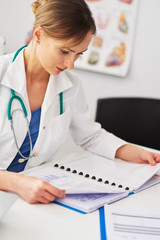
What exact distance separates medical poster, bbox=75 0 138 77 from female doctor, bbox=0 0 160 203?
0.89m

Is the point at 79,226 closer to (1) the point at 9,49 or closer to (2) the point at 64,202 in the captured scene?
(2) the point at 64,202

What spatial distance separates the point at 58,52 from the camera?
109 centimetres

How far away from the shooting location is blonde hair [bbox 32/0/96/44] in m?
1.03

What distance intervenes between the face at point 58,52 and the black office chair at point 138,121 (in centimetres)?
71

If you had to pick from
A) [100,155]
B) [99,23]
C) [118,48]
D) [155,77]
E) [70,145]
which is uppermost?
[99,23]

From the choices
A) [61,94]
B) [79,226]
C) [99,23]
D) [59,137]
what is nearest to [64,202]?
[79,226]

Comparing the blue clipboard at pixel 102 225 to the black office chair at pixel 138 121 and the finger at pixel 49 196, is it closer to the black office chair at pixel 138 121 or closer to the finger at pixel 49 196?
the finger at pixel 49 196

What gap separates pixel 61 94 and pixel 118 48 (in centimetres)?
102

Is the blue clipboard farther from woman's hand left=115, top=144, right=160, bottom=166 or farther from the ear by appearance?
the ear

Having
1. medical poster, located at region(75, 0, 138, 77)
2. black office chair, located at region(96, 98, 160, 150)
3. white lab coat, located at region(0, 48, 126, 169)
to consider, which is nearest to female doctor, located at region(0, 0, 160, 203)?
white lab coat, located at region(0, 48, 126, 169)

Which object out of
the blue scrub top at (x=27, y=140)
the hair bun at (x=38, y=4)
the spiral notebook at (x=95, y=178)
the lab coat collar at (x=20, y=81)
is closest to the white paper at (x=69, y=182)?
the spiral notebook at (x=95, y=178)

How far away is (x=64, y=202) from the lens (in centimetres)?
87

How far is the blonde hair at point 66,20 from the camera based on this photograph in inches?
40.6

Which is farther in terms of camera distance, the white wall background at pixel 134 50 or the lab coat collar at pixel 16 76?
the white wall background at pixel 134 50
